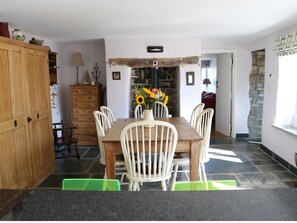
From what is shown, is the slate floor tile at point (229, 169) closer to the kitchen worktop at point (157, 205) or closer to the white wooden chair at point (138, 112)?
the white wooden chair at point (138, 112)

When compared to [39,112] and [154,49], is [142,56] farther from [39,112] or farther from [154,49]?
[39,112]

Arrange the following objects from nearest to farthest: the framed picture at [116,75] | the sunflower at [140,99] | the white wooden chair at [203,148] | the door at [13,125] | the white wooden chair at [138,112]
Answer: the door at [13,125] → the white wooden chair at [203,148] → the sunflower at [140,99] → the white wooden chair at [138,112] → the framed picture at [116,75]

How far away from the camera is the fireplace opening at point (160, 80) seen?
5762 millimetres

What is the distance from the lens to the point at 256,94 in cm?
572

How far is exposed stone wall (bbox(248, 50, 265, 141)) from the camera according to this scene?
564cm

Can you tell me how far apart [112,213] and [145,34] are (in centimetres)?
428

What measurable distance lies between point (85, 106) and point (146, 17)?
253 centimetres

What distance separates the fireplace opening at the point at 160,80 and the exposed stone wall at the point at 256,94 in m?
1.65

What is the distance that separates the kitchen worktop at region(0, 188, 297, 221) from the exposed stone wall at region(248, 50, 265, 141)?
16.4 ft

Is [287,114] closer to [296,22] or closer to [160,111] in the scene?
[296,22]

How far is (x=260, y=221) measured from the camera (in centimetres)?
85

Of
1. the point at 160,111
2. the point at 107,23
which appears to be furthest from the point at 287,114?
the point at 107,23

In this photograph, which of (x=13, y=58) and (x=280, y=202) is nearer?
(x=280, y=202)

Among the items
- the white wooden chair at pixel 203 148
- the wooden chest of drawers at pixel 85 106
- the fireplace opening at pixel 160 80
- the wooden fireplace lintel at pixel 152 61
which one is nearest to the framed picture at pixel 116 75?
the wooden fireplace lintel at pixel 152 61
